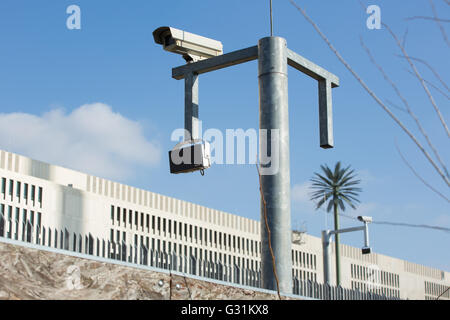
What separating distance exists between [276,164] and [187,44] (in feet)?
9.98

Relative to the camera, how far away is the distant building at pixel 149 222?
6084cm

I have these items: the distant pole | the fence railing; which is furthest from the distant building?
the fence railing

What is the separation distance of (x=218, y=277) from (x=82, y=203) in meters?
54.2

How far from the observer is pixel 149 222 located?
75.4m

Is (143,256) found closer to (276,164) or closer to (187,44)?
(276,164)

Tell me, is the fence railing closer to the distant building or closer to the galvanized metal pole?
the galvanized metal pole

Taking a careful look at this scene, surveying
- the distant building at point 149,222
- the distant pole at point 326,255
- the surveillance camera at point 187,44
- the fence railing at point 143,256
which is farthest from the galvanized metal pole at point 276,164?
the distant building at point 149,222

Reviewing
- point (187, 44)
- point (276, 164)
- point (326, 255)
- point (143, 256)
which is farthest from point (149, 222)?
point (143, 256)

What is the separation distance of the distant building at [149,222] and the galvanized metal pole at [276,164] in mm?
26739

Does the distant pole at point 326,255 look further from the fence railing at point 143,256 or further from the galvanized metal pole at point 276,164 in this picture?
the galvanized metal pole at point 276,164

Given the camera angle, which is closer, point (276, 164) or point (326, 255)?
point (276, 164)

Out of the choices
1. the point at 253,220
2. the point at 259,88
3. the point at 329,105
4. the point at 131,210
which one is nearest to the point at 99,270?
the point at 259,88
